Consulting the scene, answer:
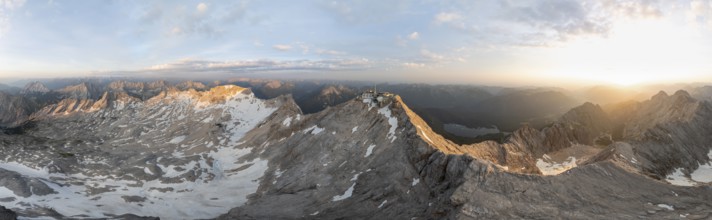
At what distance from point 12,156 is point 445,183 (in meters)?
209

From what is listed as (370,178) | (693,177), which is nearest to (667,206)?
(370,178)

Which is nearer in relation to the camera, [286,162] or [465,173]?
[465,173]

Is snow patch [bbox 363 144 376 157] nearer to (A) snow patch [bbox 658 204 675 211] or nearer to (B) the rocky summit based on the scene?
(B) the rocky summit

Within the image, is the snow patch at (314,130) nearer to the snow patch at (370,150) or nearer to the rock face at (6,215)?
the snow patch at (370,150)

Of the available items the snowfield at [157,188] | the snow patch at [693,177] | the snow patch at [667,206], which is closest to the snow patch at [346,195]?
the snowfield at [157,188]

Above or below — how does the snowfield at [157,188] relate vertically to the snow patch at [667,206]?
below

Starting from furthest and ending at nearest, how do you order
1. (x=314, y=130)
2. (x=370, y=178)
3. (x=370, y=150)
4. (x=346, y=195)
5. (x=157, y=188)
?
(x=314, y=130) → (x=157, y=188) → (x=370, y=150) → (x=370, y=178) → (x=346, y=195)

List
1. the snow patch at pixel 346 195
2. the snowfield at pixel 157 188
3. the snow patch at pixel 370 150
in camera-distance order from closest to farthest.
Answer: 1. the snow patch at pixel 346 195
2. the snowfield at pixel 157 188
3. the snow patch at pixel 370 150

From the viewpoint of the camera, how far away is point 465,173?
78.8m

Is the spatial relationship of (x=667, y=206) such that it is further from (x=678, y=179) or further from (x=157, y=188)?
(x=157, y=188)

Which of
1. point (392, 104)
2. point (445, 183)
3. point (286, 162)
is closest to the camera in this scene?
point (445, 183)

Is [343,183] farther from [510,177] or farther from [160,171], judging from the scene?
[160,171]

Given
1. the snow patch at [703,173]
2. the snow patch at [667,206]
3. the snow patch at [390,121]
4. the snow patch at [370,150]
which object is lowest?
the snow patch at [703,173]

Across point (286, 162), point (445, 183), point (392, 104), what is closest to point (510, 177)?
point (445, 183)
